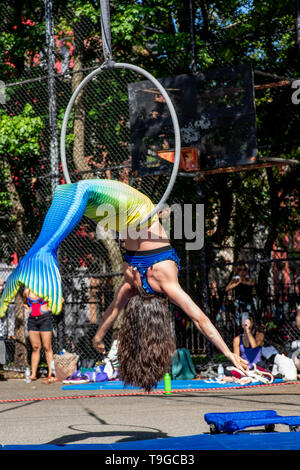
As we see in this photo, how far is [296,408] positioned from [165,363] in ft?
8.93

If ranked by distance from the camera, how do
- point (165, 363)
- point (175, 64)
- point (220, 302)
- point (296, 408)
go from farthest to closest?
point (220, 302) → point (175, 64) → point (296, 408) → point (165, 363)

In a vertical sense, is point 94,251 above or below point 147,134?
below

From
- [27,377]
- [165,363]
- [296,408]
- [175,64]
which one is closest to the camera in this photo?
[165,363]

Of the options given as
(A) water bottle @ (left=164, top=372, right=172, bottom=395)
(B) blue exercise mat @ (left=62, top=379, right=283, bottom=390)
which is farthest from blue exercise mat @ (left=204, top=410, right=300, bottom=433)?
(B) blue exercise mat @ (left=62, top=379, right=283, bottom=390)

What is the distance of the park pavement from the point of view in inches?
220

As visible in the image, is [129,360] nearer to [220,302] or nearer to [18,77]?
[220,302]

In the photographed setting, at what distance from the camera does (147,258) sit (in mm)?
4789

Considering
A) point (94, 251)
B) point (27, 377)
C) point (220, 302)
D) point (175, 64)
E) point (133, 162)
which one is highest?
point (175, 64)

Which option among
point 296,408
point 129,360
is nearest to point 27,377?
point 296,408

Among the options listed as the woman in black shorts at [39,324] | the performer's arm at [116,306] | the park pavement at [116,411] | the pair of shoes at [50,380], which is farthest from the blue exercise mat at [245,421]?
the pair of shoes at [50,380]

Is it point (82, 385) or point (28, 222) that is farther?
point (28, 222)

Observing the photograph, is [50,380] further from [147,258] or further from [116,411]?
[147,258]

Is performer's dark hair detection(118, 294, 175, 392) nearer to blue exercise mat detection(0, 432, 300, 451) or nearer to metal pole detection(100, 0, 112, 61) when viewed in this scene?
blue exercise mat detection(0, 432, 300, 451)

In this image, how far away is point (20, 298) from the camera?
41.8 feet
